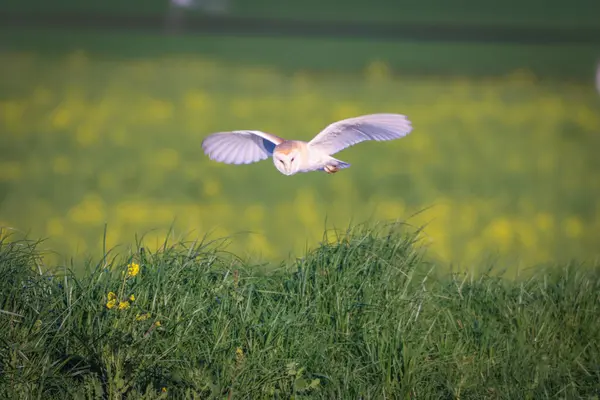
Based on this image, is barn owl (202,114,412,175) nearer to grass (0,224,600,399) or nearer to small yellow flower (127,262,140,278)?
grass (0,224,600,399)

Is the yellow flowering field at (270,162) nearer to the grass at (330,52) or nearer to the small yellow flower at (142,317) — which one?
the grass at (330,52)

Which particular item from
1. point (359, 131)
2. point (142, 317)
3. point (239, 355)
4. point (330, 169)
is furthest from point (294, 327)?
point (359, 131)

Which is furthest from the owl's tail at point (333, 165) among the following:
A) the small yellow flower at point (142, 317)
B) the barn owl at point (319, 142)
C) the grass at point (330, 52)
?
the small yellow flower at point (142, 317)

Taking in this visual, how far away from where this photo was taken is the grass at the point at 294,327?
346 centimetres

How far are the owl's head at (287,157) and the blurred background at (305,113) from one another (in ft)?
Answer: 1.27

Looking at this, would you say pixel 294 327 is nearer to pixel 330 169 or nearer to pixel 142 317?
pixel 142 317

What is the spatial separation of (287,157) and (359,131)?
0.37 meters

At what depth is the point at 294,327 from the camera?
148 inches

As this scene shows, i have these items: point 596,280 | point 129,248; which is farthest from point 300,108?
point 596,280

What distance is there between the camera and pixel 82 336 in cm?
348

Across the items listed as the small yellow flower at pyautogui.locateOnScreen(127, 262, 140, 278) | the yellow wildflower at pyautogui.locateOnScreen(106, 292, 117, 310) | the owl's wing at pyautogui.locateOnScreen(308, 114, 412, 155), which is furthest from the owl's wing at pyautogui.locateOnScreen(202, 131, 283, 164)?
the yellow wildflower at pyautogui.locateOnScreen(106, 292, 117, 310)

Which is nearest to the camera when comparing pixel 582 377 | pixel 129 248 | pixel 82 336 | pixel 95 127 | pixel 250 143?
pixel 82 336

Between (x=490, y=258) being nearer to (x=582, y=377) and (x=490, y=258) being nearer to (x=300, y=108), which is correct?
(x=582, y=377)

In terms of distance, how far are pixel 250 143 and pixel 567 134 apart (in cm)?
178
